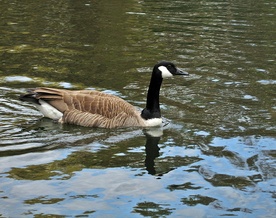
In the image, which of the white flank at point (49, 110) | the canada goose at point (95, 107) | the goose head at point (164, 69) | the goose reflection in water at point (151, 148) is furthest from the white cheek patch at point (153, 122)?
the white flank at point (49, 110)

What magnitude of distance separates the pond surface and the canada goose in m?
0.19

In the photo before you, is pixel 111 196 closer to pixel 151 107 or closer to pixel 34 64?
pixel 151 107

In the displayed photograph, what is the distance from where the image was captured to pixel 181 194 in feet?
25.8

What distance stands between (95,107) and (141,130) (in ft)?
3.01

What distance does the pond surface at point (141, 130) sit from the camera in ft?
25.2

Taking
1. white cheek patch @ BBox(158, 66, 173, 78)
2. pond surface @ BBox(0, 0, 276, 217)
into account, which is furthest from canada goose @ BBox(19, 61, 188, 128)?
pond surface @ BBox(0, 0, 276, 217)

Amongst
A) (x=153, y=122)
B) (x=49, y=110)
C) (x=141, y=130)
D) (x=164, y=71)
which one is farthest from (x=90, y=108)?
(x=164, y=71)

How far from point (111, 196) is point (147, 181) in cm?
75

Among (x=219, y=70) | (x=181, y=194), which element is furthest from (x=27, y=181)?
(x=219, y=70)

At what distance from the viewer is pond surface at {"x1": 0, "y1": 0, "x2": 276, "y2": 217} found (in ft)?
25.2

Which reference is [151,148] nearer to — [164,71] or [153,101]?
[153,101]

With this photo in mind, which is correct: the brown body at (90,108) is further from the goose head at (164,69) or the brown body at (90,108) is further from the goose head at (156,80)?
the goose head at (164,69)

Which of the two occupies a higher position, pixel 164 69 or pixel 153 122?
pixel 164 69

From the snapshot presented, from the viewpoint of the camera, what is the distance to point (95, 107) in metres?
10.9
